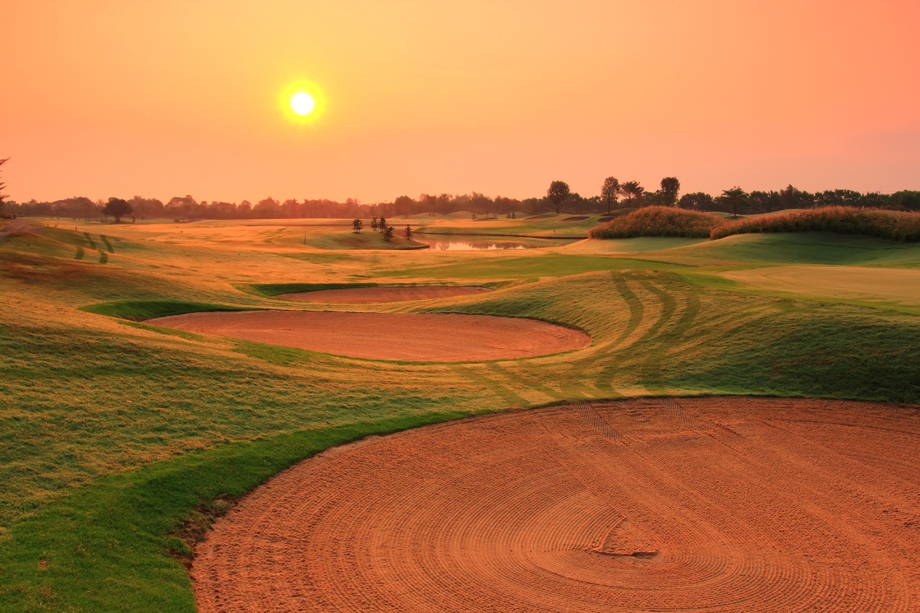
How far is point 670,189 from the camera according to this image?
171m

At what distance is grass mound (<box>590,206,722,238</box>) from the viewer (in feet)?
275

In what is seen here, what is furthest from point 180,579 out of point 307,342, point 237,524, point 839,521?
point 307,342

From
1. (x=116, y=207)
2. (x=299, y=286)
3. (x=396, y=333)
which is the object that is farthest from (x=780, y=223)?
(x=116, y=207)

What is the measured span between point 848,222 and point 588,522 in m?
68.2

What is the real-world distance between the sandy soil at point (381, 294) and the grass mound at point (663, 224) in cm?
5218

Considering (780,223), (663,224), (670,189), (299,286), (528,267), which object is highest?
(670,189)

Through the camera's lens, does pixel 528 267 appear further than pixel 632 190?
No

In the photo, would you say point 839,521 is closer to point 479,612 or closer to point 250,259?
point 479,612

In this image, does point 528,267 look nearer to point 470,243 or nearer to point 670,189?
point 470,243

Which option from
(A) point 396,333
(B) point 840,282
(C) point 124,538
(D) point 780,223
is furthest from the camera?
(D) point 780,223

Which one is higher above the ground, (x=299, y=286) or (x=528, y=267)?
(x=528, y=267)

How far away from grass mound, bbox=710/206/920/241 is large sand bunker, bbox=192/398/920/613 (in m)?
58.6

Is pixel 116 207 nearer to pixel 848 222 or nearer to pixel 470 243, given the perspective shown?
pixel 470 243

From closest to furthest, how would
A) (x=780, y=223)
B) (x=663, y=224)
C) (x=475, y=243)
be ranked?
(x=780, y=223), (x=663, y=224), (x=475, y=243)
